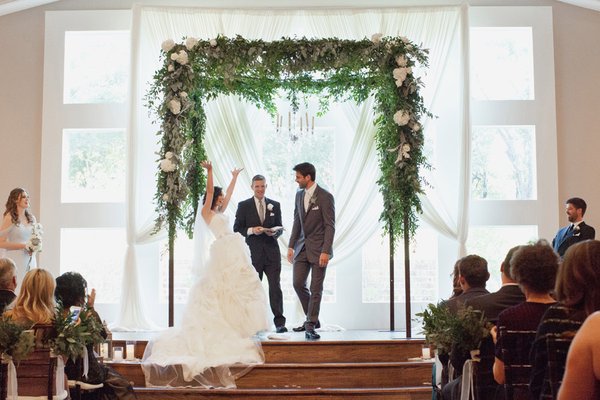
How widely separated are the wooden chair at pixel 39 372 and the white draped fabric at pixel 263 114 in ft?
16.9

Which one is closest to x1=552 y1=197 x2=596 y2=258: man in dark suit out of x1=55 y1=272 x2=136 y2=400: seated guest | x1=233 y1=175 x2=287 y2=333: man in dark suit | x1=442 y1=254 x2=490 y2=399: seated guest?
x1=233 y1=175 x2=287 y2=333: man in dark suit

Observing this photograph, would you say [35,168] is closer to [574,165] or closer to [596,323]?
[574,165]

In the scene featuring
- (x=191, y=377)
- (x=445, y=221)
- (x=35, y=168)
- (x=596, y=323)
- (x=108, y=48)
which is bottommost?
(x=191, y=377)

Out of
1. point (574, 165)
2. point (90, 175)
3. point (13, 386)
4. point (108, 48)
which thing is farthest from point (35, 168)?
A: point (574, 165)

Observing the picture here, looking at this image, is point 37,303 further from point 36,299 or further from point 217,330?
point 217,330

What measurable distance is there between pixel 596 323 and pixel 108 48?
931cm

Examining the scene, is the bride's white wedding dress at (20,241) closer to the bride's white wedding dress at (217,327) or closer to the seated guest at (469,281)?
the bride's white wedding dress at (217,327)

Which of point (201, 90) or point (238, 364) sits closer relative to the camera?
point (238, 364)

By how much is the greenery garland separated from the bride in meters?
0.50

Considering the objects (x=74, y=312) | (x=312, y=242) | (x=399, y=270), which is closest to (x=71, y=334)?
(x=74, y=312)

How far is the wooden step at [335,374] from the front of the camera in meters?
6.81

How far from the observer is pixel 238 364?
676 cm

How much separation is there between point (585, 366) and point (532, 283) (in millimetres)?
1631

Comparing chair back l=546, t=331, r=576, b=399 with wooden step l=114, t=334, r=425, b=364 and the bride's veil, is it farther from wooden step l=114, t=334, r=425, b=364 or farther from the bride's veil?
the bride's veil
